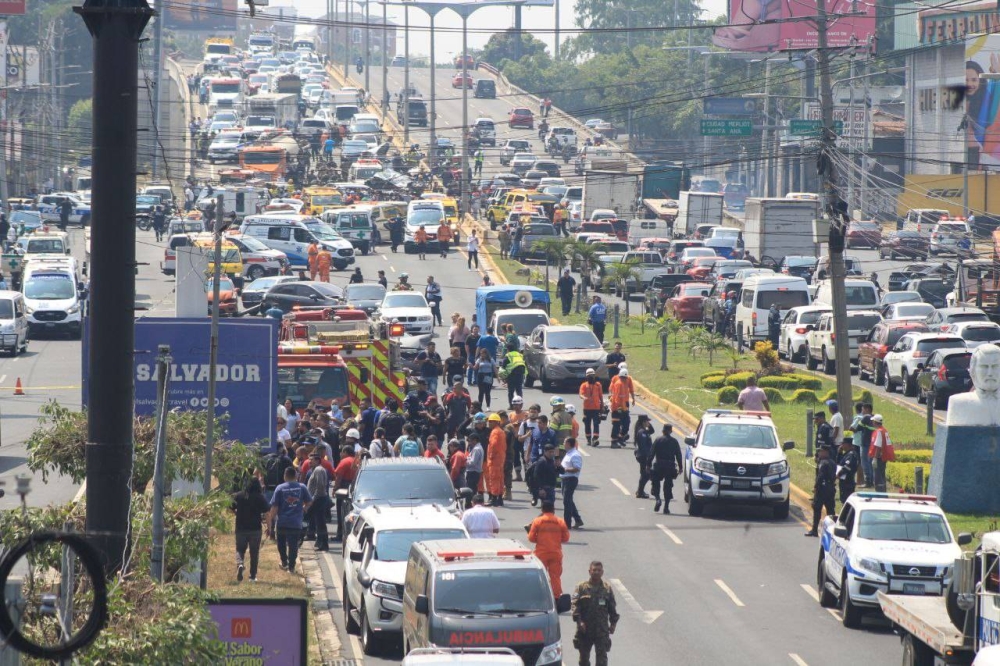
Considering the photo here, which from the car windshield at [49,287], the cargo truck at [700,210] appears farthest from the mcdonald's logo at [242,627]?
the cargo truck at [700,210]

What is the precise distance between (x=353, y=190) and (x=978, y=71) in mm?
38704

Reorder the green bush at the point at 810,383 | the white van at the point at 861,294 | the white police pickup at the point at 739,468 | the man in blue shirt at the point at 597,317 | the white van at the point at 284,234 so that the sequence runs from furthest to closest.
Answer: the white van at the point at 284,234, the white van at the point at 861,294, the man in blue shirt at the point at 597,317, the green bush at the point at 810,383, the white police pickup at the point at 739,468

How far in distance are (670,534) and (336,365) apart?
8.70 metres

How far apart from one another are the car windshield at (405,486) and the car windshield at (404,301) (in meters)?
22.5

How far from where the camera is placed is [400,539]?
19.0 m

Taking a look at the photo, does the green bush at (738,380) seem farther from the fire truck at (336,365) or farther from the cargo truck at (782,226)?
the cargo truck at (782,226)

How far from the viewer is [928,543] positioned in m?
20.1

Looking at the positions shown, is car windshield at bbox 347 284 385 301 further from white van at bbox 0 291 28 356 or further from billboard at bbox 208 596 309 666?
billboard at bbox 208 596 309 666

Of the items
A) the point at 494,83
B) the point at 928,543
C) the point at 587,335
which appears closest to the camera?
the point at 928,543

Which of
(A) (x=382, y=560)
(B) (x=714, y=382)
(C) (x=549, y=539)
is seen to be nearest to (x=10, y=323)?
(B) (x=714, y=382)

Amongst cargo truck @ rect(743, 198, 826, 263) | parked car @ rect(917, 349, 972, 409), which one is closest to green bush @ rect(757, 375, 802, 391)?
parked car @ rect(917, 349, 972, 409)

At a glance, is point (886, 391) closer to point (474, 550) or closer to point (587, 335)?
point (587, 335)

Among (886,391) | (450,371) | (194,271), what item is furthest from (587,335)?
(194,271)

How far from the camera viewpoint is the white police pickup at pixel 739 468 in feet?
86.3
